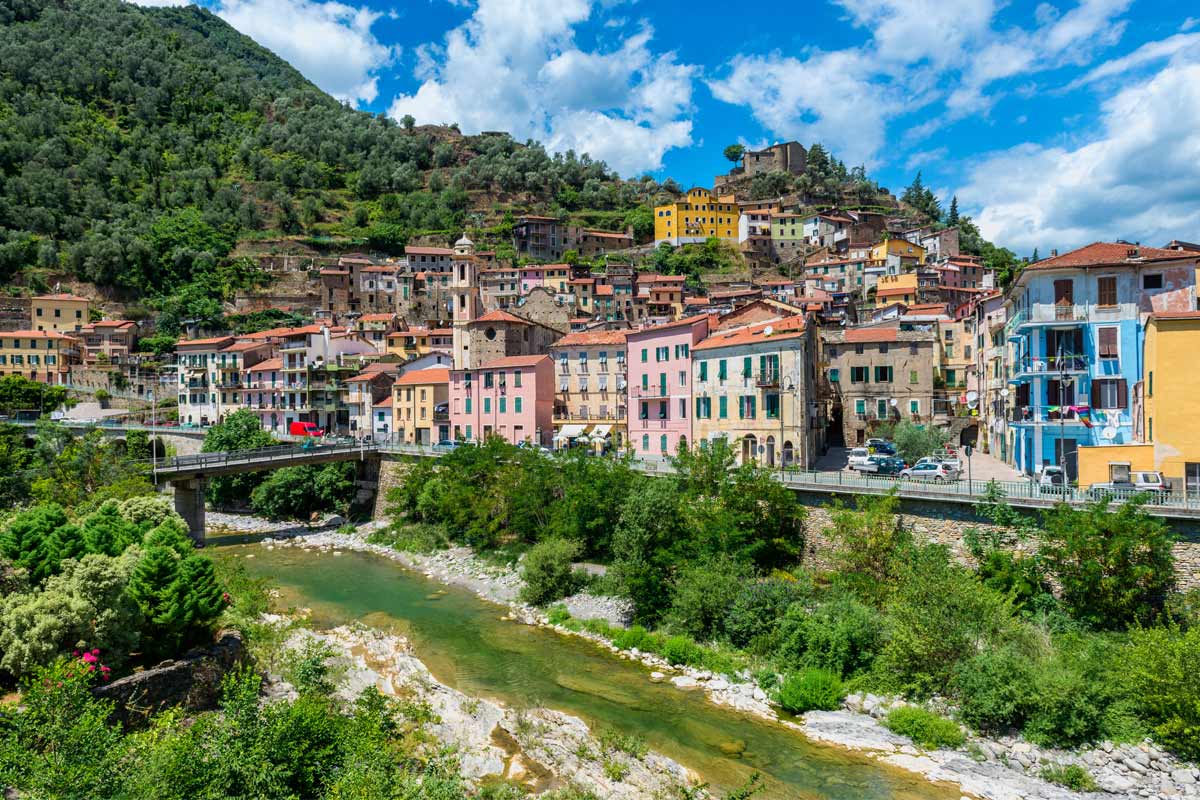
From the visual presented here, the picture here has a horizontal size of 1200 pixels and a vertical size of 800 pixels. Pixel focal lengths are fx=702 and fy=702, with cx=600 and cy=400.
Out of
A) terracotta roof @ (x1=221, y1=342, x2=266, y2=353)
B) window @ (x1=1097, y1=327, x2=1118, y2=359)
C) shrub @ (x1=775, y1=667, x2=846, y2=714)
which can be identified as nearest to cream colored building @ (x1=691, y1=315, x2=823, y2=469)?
window @ (x1=1097, y1=327, x2=1118, y2=359)

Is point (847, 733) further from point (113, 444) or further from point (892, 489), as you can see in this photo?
point (113, 444)

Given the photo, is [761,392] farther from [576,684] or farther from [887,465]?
[576,684]

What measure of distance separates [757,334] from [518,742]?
2715cm

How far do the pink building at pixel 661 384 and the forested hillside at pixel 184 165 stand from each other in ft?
277

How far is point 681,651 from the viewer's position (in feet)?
79.9

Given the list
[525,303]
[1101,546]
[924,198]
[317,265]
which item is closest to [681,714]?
[1101,546]

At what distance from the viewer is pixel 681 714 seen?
67.3 ft

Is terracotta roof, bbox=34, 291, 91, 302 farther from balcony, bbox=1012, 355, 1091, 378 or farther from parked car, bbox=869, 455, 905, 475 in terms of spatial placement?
balcony, bbox=1012, 355, 1091, 378

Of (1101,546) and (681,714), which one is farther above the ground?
(1101,546)

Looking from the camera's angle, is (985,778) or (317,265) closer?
(985,778)

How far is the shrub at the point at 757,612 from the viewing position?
2459 centimetres

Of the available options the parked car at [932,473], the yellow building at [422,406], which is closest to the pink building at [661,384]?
the parked car at [932,473]

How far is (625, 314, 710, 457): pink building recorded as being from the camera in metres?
43.0

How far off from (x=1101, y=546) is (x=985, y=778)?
9.17 meters
